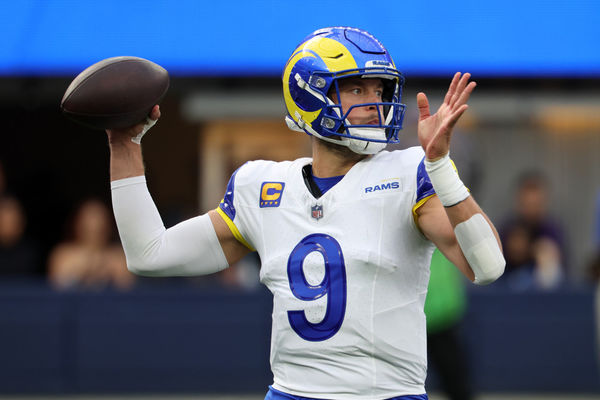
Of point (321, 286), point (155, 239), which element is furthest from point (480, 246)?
point (155, 239)

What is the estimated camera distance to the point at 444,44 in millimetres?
9844

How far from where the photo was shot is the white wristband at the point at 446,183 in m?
2.95

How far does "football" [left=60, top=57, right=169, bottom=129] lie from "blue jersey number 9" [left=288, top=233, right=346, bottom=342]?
29.1 inches

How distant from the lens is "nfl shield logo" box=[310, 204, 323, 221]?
3236 millimetres

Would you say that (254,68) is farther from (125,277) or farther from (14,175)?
(14,175)

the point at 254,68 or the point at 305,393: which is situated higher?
the point at 254,68

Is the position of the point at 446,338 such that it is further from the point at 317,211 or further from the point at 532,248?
the point at 317,211

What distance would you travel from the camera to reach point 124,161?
3434 millimetres

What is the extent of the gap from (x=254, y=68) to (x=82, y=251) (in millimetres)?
2499

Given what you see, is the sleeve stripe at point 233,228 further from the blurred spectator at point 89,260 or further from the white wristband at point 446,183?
the blurred spectator at point 89,260

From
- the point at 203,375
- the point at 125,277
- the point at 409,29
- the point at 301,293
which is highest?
the point at 409,29

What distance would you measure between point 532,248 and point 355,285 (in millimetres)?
6334

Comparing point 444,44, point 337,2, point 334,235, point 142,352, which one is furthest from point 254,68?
point 334,235

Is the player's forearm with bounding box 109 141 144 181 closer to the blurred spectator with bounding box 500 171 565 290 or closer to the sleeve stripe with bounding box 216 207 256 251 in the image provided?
the sleeve stripe with bounding box 216 207 256 251
